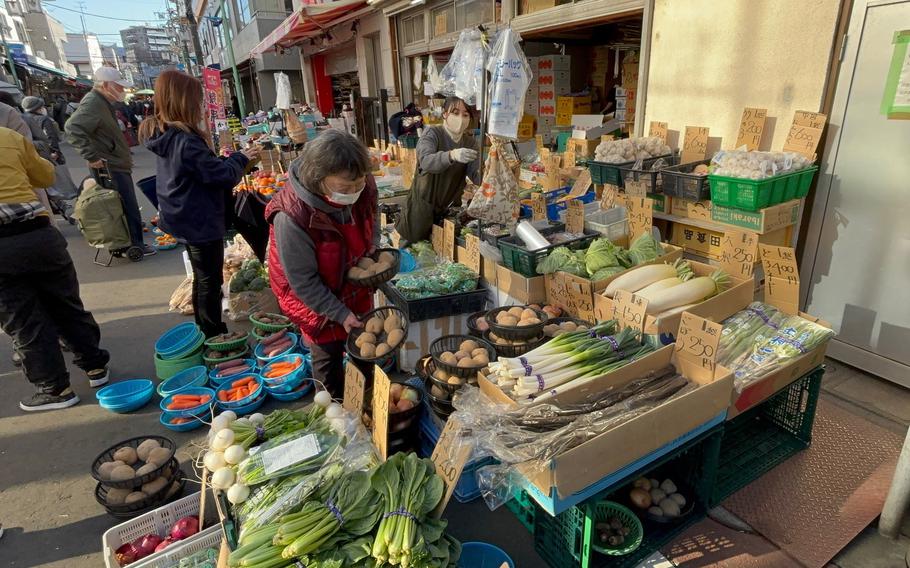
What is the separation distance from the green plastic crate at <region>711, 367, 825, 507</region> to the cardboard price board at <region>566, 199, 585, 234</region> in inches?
68.1

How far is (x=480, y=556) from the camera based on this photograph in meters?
2.18

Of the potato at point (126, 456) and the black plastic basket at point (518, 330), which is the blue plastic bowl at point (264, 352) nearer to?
the potato at point (126, 456)

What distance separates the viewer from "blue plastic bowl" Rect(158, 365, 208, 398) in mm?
3898

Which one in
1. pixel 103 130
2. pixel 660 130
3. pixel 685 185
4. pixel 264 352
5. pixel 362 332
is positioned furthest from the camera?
pixel 103 130

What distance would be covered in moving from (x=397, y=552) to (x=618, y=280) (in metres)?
2.09

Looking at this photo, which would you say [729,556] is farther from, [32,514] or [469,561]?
[32,514]

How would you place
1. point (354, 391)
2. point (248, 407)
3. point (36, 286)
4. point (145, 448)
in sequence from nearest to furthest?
1. point (354, 391)
2. point (145, 448)
3. point (36, 286)
4. point (248, 407)

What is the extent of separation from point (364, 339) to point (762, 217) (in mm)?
3020

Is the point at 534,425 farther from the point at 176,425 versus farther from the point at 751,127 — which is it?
the point at 751,127

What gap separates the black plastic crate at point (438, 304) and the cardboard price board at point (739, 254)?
68.0 inches

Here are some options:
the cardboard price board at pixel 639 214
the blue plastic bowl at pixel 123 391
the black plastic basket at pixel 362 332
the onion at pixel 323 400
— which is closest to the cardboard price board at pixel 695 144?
the cardboard price board at pixel 639 214

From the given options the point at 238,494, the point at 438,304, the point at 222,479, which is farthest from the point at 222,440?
the point at 438,304

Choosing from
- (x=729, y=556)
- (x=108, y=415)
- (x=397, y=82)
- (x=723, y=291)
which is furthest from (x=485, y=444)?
(x=397, y=82)

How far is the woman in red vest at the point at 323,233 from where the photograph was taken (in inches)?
94.2
